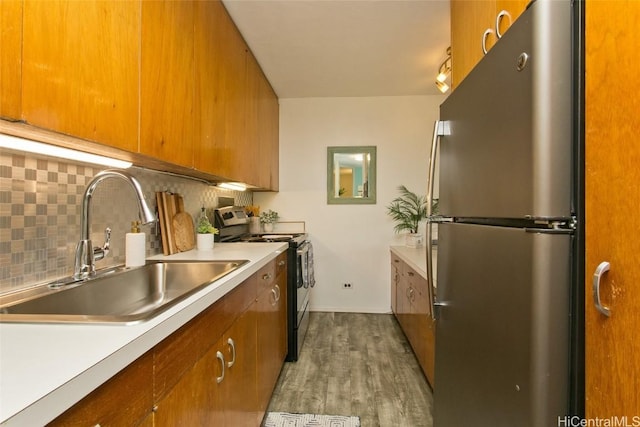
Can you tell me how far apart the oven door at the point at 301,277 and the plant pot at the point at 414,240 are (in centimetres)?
118

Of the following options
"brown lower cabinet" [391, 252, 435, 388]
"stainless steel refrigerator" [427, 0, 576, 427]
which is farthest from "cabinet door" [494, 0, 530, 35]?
"brown lower cabinet" [391, 252, 435, 388]

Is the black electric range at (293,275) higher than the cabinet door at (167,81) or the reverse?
the reverse

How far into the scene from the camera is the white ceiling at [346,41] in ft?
6.59

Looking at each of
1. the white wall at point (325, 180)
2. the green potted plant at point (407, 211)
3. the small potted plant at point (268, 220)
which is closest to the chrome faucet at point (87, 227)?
the small potted plant at point (268, 220)

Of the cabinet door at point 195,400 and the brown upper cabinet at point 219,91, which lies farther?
the brown upper cabinet at point 219,91

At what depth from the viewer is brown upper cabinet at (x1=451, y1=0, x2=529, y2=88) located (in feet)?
3.23

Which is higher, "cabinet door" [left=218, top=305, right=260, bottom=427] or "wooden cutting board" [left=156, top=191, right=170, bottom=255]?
"wooden cutting board" [left=156, top=191, right=170, bottom=255]

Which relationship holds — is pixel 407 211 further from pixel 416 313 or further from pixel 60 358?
pixel 60 358

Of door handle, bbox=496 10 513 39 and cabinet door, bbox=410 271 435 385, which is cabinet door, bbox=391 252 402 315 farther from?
door handle, bbox=496 10 513 39

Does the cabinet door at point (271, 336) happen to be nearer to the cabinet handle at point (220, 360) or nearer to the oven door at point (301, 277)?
the oven door at point (301, 277)

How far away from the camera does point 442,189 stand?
4.56 ft

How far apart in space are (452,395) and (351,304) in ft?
8.09

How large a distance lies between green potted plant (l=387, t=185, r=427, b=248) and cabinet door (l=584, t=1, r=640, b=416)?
282 centimetres

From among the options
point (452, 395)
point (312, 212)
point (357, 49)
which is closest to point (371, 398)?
point (452, 395)
